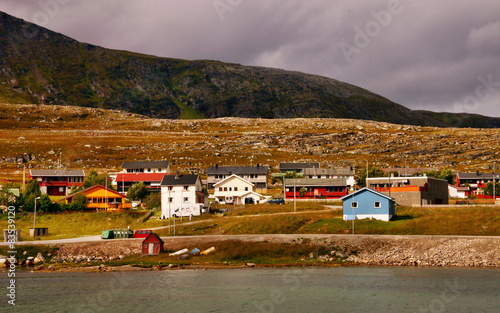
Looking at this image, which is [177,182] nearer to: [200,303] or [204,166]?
[200,303]

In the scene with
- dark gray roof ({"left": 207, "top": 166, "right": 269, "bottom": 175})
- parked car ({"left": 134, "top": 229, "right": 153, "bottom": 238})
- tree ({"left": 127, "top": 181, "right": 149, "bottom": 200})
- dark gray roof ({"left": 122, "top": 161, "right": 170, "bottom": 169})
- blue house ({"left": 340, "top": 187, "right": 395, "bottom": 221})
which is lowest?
parked car ({"left": 134, "top": 229, "right": 153, "bottom": 238})

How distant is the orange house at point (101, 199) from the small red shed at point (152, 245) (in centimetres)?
3545

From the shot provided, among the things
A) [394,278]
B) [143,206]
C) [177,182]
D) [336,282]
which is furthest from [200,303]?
[143,206]

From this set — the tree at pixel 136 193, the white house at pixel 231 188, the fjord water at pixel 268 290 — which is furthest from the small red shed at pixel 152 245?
the white house at pixel 231 188

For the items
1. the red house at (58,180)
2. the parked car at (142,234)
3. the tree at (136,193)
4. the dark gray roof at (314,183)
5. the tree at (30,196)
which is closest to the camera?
the parked car at (142,234)

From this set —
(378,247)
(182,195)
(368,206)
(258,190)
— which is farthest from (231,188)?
(378,247)

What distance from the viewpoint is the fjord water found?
43847 millimetres

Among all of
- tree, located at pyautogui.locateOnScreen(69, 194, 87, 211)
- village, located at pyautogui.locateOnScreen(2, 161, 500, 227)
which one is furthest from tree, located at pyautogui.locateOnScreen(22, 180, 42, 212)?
tree, located at pyautogui.locateOnScreen(69, 194, 87, 211)

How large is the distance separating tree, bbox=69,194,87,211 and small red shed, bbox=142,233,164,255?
3313cm

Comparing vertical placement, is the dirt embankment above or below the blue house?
below

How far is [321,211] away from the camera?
83938mm

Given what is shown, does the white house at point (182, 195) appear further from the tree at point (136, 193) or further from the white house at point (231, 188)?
the white house at point (231, 188)

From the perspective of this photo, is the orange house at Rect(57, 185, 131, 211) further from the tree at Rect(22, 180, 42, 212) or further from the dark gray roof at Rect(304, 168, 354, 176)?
the dark gray roof at Rect(304, 168, 354, 176)

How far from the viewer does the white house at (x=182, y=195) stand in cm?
9204
